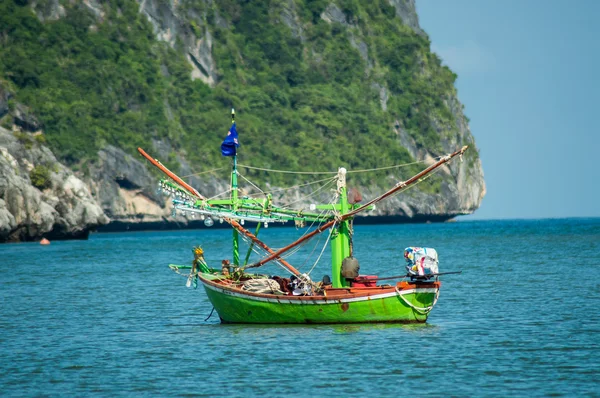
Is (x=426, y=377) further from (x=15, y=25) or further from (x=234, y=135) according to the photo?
(x=15, y=25)

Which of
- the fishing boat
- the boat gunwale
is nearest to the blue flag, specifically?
the fishing boat

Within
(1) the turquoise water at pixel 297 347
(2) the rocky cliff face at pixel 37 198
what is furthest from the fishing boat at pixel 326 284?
(2) the rocky cliff face at pixel 37 198

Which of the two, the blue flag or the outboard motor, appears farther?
the blue flag

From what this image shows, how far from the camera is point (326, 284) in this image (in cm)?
3778

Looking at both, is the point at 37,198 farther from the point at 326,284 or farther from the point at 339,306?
the point at 339,306

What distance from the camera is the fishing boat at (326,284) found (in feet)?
118

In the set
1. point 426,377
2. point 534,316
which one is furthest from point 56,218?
point 426,377

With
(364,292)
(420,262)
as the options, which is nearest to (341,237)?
(364,292)

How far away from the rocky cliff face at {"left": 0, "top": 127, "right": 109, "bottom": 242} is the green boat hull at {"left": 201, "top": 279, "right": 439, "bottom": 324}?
65.0m

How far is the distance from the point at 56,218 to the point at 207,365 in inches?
3279

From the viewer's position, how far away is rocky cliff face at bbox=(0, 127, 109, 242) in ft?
334

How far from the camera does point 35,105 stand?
157 m

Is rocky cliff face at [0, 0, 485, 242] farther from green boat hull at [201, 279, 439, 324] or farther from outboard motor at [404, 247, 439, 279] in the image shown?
outboard motor at [404, 247, 439, 279]

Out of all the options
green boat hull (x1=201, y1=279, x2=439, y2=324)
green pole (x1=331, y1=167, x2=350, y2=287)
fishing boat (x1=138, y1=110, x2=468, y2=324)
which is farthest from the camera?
green pole (x1=331, y1=167, x2=350, y2=287)
